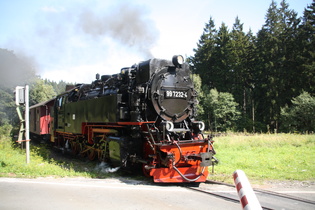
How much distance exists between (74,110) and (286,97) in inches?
1273

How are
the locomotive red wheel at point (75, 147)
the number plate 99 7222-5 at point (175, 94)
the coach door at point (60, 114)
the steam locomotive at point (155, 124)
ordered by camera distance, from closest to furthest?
1. the steam locomotive at point (155, 124)
2. the number plate 99 7222-5 at point (175, 94)
3. the locomotive red wheel at point (75, 147)
4. the coach door at point (60, 114)

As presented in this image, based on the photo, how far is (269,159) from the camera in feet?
34.6

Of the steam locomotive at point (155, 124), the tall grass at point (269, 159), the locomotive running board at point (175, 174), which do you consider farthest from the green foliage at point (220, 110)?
the locomotive running board at point (175, 174)

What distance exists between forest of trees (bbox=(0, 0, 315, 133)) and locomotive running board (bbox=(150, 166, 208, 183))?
2171 cm

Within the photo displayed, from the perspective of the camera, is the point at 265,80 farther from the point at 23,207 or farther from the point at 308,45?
the point at 23,207

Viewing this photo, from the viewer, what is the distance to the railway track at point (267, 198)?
5.14 m

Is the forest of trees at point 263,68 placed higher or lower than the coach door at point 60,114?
higher

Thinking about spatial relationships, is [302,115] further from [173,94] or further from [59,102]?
[173,94]

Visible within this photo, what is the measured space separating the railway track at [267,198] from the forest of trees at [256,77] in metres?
22.4

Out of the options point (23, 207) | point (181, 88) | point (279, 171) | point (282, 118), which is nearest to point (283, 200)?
point (279, 171)

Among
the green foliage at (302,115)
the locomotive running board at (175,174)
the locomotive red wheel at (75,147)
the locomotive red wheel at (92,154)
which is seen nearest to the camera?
the locomotive running board at (175,174)

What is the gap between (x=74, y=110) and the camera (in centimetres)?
1188

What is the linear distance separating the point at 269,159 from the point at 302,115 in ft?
77.0

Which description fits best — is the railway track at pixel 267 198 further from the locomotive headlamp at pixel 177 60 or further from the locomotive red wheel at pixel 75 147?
the locomotive red wheel at pixel 75 147
